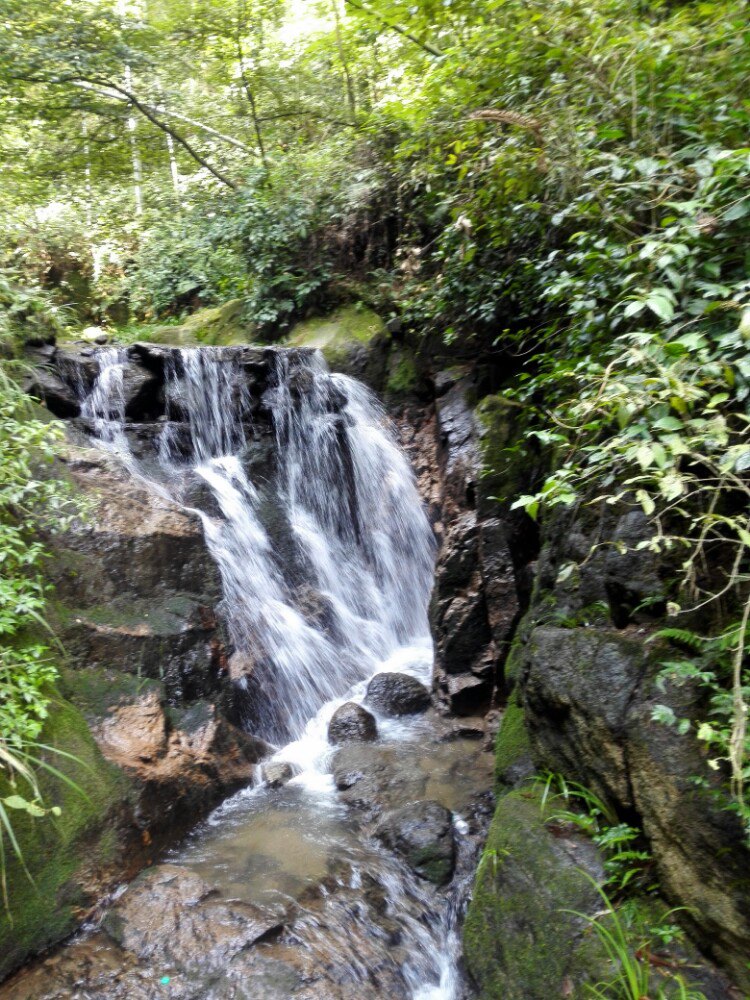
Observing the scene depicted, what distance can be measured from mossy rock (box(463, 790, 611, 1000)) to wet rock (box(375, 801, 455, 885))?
798mm

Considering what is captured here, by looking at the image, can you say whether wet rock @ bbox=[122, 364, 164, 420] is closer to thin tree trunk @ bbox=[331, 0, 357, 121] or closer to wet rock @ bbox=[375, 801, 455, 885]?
wet rock @ bbox=[375, 801, 455, 885]

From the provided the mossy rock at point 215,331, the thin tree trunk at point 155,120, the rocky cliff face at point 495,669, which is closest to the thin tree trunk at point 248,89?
the thin tree trunk at point 155,120

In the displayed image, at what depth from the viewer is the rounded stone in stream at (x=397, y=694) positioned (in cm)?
617

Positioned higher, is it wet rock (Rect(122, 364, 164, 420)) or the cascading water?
wet rock (Rect(122, 364, 164, 420))

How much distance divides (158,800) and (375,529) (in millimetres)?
4586

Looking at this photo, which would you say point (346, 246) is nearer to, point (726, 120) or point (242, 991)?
point (726, 120)

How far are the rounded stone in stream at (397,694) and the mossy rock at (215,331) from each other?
7120mm

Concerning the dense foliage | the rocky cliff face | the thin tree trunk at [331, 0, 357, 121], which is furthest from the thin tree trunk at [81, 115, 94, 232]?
the rocky cliff face

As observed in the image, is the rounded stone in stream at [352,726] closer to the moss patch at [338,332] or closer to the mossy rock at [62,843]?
the mossy rock at [62,843]

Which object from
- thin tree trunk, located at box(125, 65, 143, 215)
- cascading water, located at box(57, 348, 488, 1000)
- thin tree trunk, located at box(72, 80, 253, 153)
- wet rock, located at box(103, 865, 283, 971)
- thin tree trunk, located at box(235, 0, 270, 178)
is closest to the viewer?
wet rock, located at box(103, 865, 283, 971)

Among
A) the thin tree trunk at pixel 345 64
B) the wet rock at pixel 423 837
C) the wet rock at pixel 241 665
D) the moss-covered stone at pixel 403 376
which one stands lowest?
the wet rock at pixel 423 837

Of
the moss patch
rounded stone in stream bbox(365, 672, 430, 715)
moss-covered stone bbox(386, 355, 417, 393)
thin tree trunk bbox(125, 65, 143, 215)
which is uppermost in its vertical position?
thin tree trunk bbox(125, 65, 143, 215)

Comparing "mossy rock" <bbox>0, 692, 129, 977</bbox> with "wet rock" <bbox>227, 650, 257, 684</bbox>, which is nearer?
"mossy rock" <bbox>0, 692, 129, 977</bbox>

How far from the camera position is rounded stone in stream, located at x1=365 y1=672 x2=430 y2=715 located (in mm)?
6172
